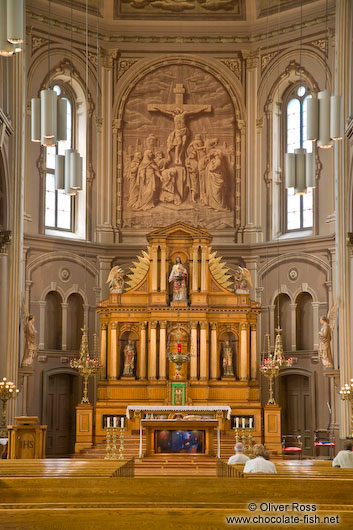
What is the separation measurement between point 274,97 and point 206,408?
11.6 m

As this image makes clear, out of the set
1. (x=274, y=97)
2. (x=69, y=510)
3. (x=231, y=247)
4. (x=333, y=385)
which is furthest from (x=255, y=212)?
(x=69, y=510)

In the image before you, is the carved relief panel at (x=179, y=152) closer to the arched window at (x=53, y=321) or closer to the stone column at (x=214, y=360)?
the arched window at (x=53, y=321)

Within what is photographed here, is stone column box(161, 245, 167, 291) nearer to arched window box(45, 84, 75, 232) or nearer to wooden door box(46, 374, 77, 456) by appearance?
arched window box(45, 84, 75, 232)

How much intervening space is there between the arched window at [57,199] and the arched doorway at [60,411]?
16.7ft

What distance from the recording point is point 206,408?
24.3 meters

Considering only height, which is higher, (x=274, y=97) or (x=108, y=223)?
(x=274, y=97)

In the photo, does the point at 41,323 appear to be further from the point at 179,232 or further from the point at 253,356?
the point at 253,356

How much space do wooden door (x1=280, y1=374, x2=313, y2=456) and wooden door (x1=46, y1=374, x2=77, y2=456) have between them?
6703mm

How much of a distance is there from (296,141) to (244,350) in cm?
780

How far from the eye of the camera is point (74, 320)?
1136 inches

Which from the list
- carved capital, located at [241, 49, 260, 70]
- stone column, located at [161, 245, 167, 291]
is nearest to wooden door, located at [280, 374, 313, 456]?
stone column, located at [161, 245, 167, 291]

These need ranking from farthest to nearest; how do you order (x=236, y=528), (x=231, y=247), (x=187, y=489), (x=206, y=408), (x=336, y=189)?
(x=231, y=247), (x=336, y=189), (x=206, y=408), (x=187, y=489), (x=236, y=528)

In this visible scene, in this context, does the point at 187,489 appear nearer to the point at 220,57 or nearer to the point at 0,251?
the point at 0,251

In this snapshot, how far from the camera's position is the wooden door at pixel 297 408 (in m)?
27.5
